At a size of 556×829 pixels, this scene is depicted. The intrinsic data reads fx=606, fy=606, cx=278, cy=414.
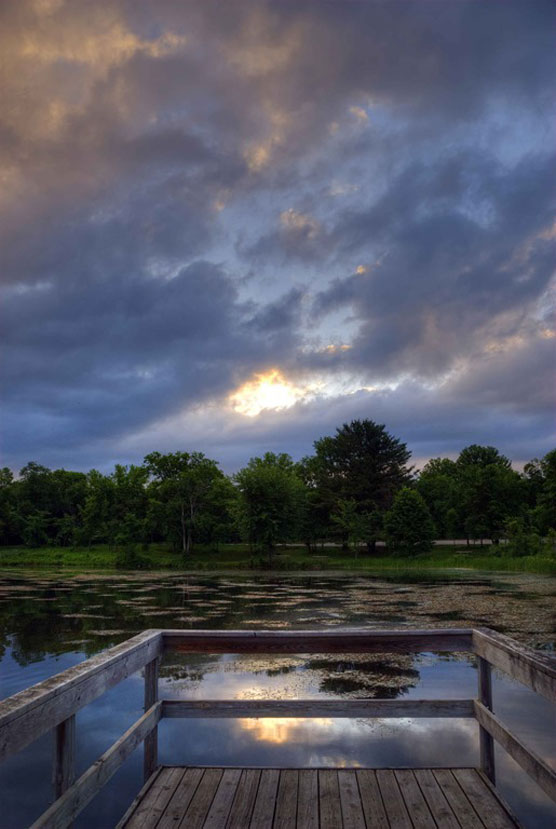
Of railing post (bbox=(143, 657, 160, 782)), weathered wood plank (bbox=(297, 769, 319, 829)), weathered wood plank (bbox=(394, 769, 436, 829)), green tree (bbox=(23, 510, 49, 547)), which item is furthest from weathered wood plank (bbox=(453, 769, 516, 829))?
green tree (bbox=(23, 510, 49, 547))

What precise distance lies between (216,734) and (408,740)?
2.53 metres

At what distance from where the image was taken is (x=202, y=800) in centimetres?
397

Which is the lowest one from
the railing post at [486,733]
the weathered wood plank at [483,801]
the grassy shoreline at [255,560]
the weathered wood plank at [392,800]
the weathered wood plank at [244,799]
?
the grassy shoreline at [255,560]

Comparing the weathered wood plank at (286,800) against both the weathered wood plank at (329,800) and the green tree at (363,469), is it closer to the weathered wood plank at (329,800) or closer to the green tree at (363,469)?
the weathered wood plank at (329,800)

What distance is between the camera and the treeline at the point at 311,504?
161ft

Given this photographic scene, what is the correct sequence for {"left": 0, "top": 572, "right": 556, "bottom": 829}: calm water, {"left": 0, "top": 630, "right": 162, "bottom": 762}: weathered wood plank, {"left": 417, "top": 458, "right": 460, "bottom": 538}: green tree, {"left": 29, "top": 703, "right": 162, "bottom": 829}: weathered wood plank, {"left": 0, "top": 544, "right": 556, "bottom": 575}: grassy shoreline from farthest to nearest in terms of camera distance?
{"left": 417, "top": 458, "right": 460, "bottom": 538}: green tree → {"left": 0, "top": 544, "right": 556, "bottom": 575}: grassy shoreline → {"left": 0, "top": 572, "right": 556, "bottom": 829}: calm water → {"left": 29, "top": 703, "right": 162, "bottom": 829}: weathered wood plank → {"left": 0, "top": 630, "right": 162, "bottom": 762}: weathered wood plank

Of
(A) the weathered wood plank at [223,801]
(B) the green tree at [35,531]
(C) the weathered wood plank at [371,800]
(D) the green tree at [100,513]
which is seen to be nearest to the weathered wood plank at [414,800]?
(C) the weathered wood plank at [371,800]

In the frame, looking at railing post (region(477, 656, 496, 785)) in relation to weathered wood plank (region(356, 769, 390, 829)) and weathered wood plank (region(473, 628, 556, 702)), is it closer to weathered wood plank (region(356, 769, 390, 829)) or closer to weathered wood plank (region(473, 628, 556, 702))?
weathered wood plank (region(473, 628, 556, 702))

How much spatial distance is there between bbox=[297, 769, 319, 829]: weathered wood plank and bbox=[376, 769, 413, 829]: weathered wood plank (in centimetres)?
44

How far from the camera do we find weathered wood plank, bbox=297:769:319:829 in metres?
3.64

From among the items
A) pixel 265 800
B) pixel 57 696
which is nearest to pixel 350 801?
pixel 265 800

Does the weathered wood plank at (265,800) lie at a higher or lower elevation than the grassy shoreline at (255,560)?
higher

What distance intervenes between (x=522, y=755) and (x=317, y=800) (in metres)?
1.34

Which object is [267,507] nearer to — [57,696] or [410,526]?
[410,526]
